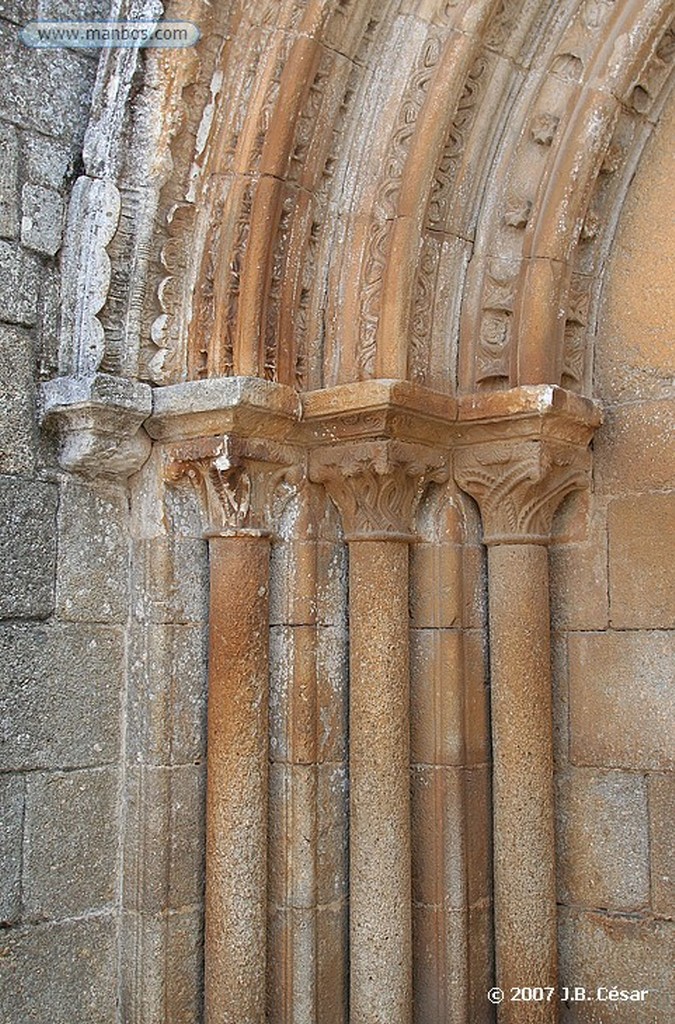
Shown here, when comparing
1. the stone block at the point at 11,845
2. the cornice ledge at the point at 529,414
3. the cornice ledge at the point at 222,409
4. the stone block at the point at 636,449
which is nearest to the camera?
the stone block at the point at 11,845

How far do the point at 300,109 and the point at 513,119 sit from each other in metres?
0.64

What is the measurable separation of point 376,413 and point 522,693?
34.7 inches

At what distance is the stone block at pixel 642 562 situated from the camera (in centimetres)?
316

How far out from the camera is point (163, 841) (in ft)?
9.82

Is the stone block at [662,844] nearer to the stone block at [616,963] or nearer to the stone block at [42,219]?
the stone block at [616,963]

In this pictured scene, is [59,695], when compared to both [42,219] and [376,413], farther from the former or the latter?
[42,219]

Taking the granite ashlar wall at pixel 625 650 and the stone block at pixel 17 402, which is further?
the granite ashlar wall at pixel 625 650

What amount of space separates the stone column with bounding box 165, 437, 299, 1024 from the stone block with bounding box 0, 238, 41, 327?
0.55 metres

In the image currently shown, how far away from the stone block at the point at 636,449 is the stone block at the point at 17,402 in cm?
161

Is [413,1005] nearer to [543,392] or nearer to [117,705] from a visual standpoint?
[117,705]

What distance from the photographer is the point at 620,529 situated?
3.26 m

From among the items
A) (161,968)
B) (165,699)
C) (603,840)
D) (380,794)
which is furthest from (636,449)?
(161,968)

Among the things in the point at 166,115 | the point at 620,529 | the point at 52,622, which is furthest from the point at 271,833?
the point at 166,115

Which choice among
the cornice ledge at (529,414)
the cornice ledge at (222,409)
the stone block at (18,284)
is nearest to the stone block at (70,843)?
the cornice ledge at (222,409)
